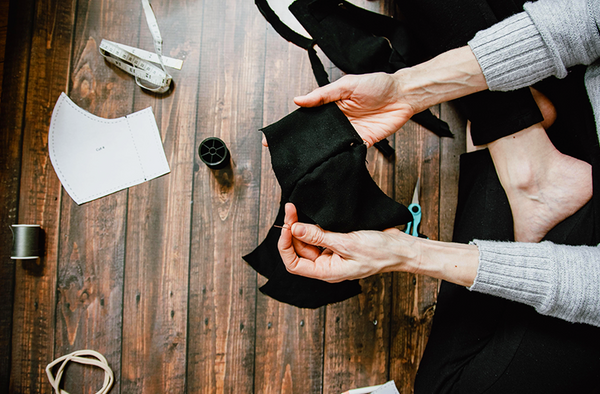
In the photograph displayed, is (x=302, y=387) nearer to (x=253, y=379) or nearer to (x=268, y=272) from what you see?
(x=253, y=379)

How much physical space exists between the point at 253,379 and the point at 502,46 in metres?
1.26

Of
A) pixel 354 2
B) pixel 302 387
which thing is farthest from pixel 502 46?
pixel 302 387

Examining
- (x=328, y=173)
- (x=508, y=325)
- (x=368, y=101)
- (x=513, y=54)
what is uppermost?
(x=513, y=54)

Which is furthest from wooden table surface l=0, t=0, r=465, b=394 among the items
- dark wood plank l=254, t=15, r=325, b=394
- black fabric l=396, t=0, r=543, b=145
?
black fabric l=396, t=0, r=543, b=145

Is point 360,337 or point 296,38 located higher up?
point 296,38

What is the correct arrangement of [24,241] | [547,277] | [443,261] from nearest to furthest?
[547,277], [443,261], [24,241]

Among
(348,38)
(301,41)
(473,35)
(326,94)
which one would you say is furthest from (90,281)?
(473,35)

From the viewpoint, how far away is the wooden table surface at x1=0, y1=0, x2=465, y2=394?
1125 mm

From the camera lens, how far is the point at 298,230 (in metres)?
0.82

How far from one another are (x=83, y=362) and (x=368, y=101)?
1264 mm

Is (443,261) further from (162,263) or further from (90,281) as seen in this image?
(90,281)

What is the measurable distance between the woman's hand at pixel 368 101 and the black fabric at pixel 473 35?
21 centimetres

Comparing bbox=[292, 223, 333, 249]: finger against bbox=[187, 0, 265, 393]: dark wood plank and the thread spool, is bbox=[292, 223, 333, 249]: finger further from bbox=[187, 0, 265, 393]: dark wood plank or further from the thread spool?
the thread spool

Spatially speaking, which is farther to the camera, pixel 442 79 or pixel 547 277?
pixel 442 79
